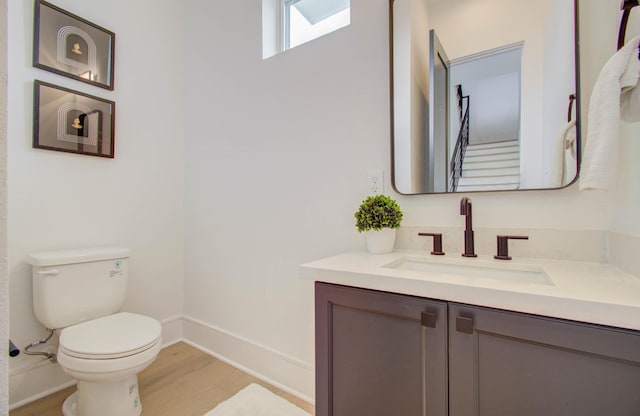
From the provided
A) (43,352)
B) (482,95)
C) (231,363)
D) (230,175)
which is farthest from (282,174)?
(43,352)

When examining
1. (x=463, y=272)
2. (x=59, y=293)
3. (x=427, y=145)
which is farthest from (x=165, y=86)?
(x=463, y=272)

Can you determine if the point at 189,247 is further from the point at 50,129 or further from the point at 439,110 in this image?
the point at 439,110

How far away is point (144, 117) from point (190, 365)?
5.69 feet

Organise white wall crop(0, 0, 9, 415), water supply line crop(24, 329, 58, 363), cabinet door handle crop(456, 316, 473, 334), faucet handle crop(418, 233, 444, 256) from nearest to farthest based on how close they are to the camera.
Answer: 1. white wall crop(0, 0, 9, 415)
2. cabinet door handle crop(456, 316, 473, 334)
3. faucet handle crop(418, 233, 444, 256)
4. water supply line crop(24, 329, 58, 363)

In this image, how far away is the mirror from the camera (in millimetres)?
1089

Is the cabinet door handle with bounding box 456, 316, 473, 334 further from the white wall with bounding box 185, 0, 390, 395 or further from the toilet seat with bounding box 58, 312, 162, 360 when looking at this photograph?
the toilet seat with bounding box 58, 312, 162, 360

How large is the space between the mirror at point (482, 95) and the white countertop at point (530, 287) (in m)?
0.32

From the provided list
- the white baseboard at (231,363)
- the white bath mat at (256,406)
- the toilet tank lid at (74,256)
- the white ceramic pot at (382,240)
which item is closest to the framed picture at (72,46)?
the toilet tank lid at (74,256)

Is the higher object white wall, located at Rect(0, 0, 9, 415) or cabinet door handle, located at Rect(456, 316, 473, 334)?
white wall, located at Rect(0, 0, 9, 415)

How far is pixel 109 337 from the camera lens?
1.37 m

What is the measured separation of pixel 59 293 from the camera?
151cm

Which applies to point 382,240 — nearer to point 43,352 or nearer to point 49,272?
point 49,272

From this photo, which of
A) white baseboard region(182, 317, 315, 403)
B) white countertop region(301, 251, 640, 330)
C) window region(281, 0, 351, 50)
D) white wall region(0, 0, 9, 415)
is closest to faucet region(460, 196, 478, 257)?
white countertop region(301, 251, 640, 330)

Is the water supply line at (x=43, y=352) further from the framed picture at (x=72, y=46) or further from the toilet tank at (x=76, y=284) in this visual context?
the framed picture at (x=72, y=46)
